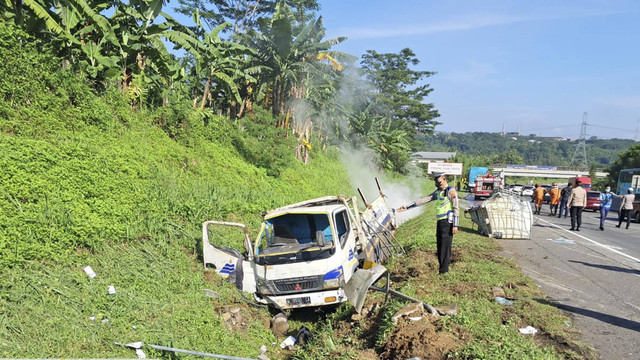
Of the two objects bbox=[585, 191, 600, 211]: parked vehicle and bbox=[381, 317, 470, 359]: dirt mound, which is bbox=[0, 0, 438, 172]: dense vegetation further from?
bbox=[585, 191, 600, 211]: parked vehicle

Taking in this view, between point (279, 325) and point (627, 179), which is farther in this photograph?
point (627, 179)

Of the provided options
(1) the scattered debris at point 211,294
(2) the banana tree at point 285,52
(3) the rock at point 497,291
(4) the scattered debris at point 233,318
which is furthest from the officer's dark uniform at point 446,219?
(2) the banana tree at point 285,52

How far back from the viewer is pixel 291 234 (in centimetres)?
898

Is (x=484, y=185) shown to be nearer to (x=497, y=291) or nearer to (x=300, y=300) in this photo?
(x=497, y=291)

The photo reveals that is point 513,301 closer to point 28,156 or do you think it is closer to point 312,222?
point 312,222

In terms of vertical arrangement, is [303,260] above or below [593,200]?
above

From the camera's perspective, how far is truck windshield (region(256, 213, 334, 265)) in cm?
828

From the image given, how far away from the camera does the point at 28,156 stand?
777 cm

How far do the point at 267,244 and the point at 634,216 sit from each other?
25.4 m

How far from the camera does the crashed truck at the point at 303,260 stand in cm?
774

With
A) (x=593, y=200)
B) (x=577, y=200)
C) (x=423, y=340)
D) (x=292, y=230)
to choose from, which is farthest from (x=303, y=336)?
(x=593, y=200)

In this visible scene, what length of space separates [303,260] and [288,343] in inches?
53.2

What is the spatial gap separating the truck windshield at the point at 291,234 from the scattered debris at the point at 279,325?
38.8 inches

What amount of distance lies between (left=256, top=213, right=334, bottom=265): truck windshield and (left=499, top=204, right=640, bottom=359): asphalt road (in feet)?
13.0
